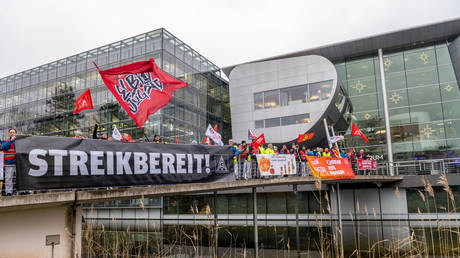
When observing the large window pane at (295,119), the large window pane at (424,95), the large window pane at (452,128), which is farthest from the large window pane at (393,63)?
the large window pane at (295,119)

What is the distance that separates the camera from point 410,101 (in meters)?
31.0

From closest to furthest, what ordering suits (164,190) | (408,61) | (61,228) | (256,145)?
(61,228) → (164,190) → (256,145) → (408,61)

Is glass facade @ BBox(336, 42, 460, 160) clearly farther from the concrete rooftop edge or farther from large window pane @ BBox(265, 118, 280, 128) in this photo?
the concrete rooftop edge

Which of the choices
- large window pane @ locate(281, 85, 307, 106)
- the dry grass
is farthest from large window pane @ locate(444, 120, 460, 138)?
large window pane @ locate(281, 85, 307, 106)

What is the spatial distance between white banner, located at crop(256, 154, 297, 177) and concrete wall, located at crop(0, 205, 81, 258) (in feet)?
27.7

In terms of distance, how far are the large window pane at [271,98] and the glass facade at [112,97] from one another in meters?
6.58

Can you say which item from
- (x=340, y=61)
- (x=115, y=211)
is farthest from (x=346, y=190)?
(x=115, y=211)

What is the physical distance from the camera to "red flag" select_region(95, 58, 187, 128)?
29.9ft

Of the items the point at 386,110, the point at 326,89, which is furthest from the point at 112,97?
the point at 386,110

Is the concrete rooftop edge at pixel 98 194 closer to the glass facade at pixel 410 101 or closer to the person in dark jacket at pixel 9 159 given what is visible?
the person in dark jacket at pixel 9 159

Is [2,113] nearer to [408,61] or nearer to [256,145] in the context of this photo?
[256,145]

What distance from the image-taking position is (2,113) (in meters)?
42.2

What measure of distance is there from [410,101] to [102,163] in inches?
1199

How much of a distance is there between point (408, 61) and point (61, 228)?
1290 inches
